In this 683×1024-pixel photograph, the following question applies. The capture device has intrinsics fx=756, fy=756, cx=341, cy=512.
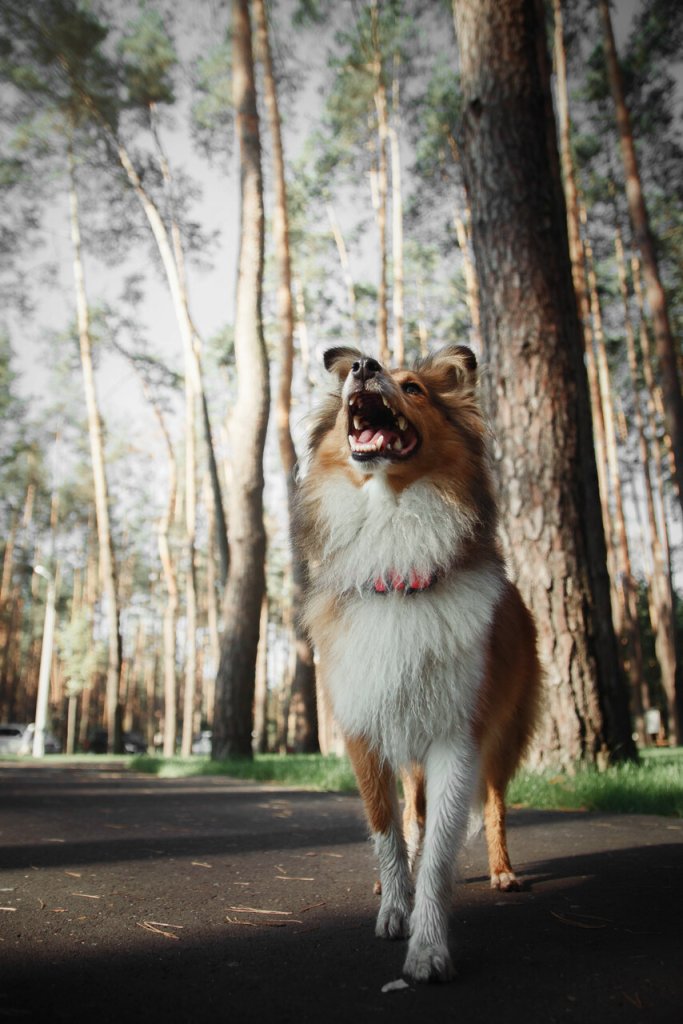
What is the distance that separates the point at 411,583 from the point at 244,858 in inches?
84.9

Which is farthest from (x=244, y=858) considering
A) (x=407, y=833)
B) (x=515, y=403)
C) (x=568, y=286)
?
(x=568, y=286)

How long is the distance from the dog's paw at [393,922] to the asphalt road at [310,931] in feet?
0.17

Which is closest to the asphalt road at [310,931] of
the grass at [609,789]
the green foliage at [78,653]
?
the grass at [609,789]

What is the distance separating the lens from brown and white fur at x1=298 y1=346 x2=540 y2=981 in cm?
263

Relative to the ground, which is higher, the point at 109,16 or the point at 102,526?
the point at 109,16

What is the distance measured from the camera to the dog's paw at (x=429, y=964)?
2.10m

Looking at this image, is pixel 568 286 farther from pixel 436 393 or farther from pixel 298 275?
pixel 298 275

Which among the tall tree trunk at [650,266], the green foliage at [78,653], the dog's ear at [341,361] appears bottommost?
the dog's ear at [341,361]

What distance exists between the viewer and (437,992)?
2021 mm

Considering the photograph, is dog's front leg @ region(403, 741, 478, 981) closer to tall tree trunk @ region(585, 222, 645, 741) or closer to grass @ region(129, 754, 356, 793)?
grass @ region(129, 754, 356, 793)

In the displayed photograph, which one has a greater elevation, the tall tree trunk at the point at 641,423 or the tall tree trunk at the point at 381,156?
the tall tree trunk at the point at 381,156

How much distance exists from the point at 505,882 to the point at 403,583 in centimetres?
145

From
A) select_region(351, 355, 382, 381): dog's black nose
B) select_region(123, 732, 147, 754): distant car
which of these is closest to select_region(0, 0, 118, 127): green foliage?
select_region(351, 355, 382, 381): dog's black nose

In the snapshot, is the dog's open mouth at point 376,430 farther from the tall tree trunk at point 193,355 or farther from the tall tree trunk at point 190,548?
the tall tree trunk at point 190,548
